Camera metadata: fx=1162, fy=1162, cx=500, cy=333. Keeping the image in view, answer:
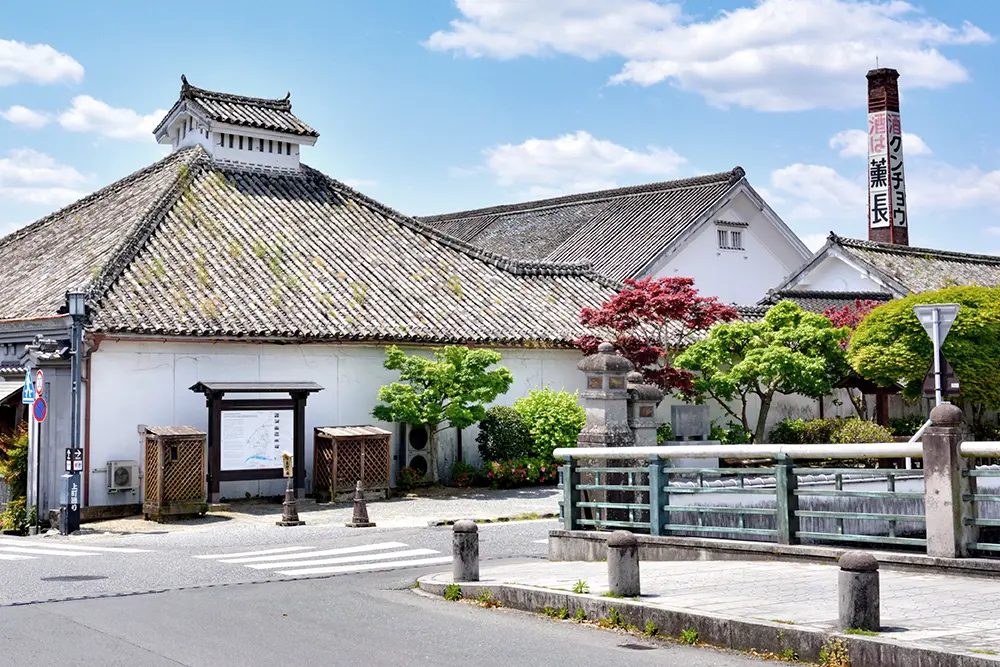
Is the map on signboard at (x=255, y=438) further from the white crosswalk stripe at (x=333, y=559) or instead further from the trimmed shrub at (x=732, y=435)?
the trimmed shrub at (x=732, y=435)

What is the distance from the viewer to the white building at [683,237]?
42.8m

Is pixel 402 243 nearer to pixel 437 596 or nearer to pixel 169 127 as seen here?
pixel 169 127

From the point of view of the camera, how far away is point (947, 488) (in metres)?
10.5

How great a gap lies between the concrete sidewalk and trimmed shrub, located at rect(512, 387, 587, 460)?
13199mm

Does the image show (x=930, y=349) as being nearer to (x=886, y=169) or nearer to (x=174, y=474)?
(x=174, y=474)

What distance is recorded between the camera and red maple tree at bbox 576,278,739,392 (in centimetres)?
2773

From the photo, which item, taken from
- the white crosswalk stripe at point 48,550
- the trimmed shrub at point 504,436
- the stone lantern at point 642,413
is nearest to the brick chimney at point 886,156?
the trimmed shrub at point 504,436

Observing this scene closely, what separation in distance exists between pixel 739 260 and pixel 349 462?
25.3 meters

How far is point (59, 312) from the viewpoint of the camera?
22.4m

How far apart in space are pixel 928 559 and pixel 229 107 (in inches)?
984

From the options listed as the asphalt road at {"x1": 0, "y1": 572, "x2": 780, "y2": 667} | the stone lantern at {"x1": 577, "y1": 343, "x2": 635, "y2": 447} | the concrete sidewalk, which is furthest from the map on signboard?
the concrete sidewalk

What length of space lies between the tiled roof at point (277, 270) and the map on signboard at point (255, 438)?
65.2 inches

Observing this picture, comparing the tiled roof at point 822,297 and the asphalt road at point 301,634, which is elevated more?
the tiled roof at point 822,297

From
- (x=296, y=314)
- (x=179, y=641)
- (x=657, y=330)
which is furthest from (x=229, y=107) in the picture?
(x=179, y=641)
